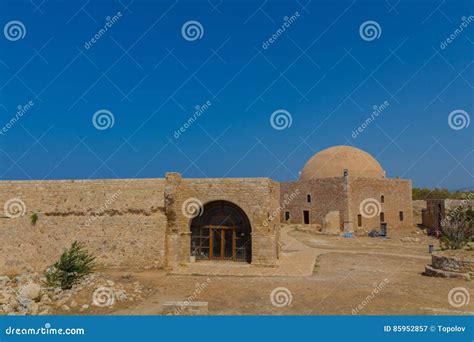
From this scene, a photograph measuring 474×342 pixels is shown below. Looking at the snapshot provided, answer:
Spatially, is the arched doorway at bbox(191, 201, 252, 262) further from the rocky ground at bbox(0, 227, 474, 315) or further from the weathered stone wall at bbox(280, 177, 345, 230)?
the weathered stone wall at bbox(280, 177, 345, 230)

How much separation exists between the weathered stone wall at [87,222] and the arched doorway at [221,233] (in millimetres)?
1640

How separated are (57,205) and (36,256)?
209 cm

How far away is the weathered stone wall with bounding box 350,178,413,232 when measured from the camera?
28.0 metres

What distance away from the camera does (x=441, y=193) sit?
48906 mm

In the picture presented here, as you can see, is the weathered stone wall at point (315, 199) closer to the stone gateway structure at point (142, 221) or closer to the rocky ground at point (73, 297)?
the stone gateway structure at point (142, 221)

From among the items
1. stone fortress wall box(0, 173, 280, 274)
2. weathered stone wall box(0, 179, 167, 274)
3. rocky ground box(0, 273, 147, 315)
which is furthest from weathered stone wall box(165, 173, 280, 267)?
rocky ground box(0, 273, 147, 315)

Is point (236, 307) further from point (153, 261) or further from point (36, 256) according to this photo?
point (36, 256)

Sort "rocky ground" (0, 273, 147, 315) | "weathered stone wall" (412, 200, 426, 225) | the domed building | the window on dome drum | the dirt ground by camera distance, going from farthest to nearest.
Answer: "weathered stone wall" (412, 200, 426, 225), the window on dome drum, the domed building, "rocky ground" (0, 273, 147, 315), the dirt ground

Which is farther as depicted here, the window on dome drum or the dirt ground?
the window on dome drum

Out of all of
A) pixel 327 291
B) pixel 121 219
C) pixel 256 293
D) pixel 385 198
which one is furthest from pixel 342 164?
pixel 256 293

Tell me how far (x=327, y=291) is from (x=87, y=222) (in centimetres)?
944

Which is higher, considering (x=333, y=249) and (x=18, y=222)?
(x=18, y=222)

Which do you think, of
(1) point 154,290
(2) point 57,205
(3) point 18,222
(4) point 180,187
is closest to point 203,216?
(4) point 180,187

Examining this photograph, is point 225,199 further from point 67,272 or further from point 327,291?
point 67,272
